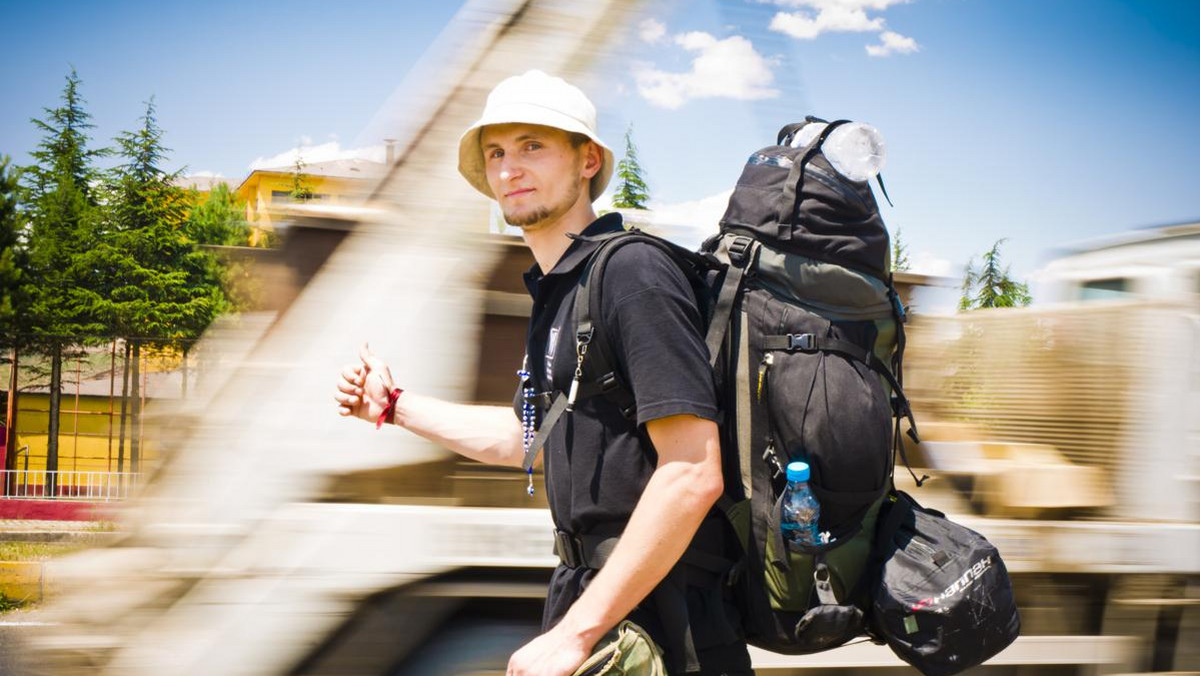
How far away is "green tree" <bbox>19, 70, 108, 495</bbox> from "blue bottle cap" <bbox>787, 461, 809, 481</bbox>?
843 inches

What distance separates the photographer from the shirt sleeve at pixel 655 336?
5.11 ft

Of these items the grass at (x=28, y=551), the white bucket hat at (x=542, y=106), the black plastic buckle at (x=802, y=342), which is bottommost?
the grass at (x=28, y=551)

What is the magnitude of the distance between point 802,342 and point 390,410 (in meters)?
0.94

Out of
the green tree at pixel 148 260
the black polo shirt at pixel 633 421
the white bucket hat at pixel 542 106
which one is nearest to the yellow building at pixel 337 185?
the white bucket hat at pixel 542 106

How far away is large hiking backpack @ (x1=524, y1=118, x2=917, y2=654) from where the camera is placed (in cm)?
172

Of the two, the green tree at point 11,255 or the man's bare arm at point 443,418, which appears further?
the green tree at point 11,255

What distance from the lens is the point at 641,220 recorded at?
306 centimetres

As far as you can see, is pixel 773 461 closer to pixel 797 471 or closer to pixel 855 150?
pixel 797 471

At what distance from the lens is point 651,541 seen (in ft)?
5.12

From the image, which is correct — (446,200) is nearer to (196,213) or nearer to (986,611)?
(986,611)

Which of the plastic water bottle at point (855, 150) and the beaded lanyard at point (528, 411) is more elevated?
the plastic water bottle at point (855, 150)

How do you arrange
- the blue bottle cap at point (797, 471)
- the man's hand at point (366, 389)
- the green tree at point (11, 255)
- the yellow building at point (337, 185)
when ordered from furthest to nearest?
1. the green tree at point (11, 255)
2. the yellow building at point (337, 185)
3. the man's hand at point (366, 389)
4. the blue bottle cap at point (797, 471)

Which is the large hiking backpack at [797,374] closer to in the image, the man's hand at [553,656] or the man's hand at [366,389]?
the man's hand at [553,656]

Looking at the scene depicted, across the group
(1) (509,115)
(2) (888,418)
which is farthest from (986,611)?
(1) (509,115)
